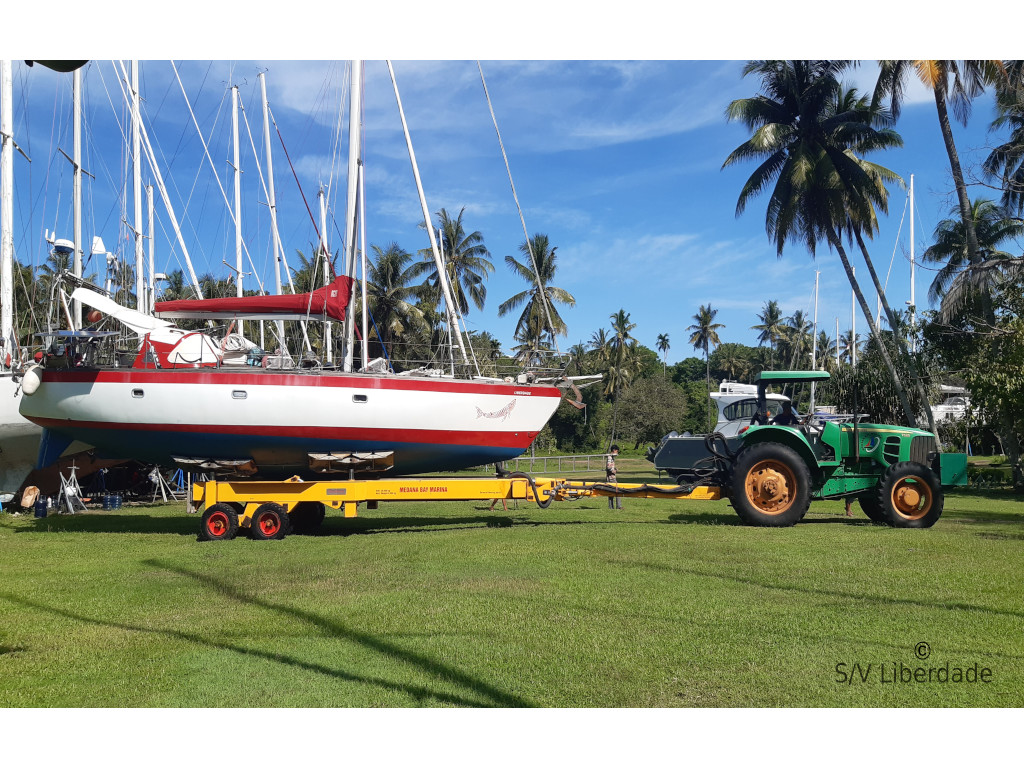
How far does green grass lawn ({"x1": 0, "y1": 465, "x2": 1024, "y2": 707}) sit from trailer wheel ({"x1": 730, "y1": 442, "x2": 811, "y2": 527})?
672 millimetres

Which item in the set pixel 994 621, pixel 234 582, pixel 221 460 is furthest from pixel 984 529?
pixel 221 460

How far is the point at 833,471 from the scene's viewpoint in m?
11.4

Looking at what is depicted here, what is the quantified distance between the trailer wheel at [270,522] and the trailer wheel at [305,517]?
1231mm

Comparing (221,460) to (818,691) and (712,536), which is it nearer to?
(712,536)

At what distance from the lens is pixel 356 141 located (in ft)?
44.4

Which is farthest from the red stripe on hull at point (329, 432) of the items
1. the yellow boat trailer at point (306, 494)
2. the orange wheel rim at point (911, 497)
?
the orange wheel rim at point (911, 497)

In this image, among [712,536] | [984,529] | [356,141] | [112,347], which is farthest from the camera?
[356,141]

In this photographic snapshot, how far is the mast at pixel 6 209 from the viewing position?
56.3 ft

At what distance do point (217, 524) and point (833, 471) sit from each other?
9789 millimetres

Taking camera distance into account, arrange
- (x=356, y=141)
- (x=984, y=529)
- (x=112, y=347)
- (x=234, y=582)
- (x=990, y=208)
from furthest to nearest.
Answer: (x=990, y=208) < (x=356, y=141) < (x=112, y=347) < (x=984, y=529) < (x=234, y=582)

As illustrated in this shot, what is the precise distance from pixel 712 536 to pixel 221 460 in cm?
797

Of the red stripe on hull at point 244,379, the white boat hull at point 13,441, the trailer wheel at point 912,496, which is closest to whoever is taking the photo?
the trailer wheel at point 912,496

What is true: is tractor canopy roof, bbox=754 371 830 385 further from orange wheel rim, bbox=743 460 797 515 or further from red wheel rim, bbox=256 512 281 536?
red wheel rim, bbox=256 512 281 536

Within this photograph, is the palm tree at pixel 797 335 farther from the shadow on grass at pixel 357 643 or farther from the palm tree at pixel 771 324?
the shadow on grass at pixel 357 643
